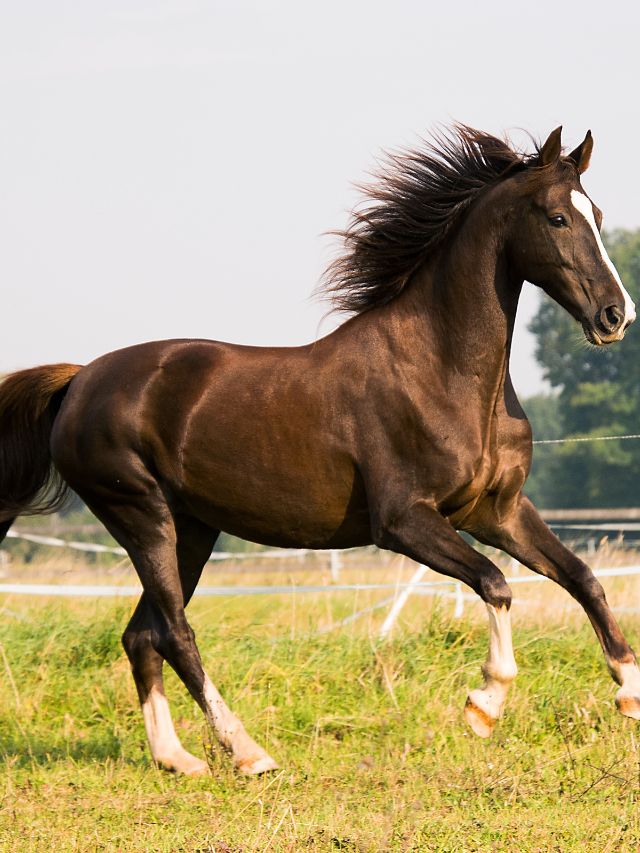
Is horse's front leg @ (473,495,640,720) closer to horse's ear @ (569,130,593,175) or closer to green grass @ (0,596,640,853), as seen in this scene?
green grass @ (0,596,640,853)

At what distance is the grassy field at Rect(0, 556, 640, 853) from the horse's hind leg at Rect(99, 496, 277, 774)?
0.25 meters

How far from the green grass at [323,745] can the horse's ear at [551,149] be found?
255cm

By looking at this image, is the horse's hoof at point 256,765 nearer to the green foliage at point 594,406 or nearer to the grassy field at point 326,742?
the grassy field at point 326,742

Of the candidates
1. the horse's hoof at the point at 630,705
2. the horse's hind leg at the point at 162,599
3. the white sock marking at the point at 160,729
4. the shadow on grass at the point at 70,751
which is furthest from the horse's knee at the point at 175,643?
the horse's hoof at the point at 630,705

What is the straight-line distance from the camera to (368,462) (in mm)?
5133

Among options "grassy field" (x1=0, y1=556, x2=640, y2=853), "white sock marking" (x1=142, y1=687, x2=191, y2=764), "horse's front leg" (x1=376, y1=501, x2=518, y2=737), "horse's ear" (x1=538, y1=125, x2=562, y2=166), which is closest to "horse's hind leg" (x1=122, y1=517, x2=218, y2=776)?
"white sock marking" (x1=142, y1=687, x2=191, y2=764)

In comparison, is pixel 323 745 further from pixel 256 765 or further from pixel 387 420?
pixel 387 420

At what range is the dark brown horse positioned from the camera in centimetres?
486

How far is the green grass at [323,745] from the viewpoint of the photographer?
4.12m

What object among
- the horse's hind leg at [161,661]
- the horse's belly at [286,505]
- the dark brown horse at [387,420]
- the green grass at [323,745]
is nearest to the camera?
the green grass at [323,745]

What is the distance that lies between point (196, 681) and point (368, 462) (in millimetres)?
1427

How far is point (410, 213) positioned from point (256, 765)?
105 inches

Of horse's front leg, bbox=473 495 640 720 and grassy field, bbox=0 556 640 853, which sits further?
horse's front leg, bbox=473 495 640 720

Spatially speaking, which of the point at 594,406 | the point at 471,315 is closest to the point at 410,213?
the point at 471,315
